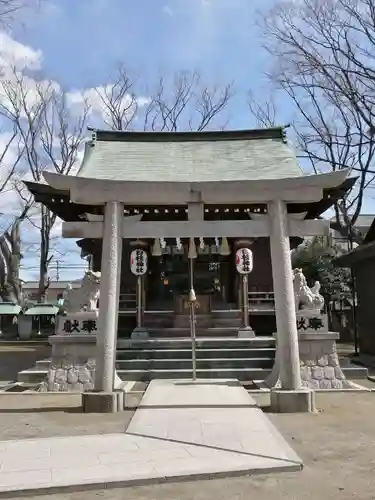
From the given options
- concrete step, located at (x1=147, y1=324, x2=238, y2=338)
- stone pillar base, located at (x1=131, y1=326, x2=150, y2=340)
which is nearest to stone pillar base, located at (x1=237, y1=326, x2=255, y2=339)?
concrete step, located at (x1=147, y1=324, x2=238, y2=338)

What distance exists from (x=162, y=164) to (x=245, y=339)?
211 inches

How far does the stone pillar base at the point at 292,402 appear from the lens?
26.3 feet

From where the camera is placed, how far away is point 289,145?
16391mm

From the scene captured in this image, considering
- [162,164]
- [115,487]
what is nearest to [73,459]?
[115,487]

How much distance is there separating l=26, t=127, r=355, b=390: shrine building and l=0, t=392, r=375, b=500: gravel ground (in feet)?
3.98

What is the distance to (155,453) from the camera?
5371 mm

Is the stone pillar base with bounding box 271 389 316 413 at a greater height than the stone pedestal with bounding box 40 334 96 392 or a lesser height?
lesser

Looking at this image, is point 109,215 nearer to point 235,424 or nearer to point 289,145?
point 235,424

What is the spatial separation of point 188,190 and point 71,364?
206 inches

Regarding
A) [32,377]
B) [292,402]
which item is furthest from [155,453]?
[32,377]

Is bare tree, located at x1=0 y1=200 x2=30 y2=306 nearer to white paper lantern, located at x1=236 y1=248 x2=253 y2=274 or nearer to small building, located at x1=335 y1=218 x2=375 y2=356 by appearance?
white paper lantern, located at x1=236 y1=248 x2=253 y2=274

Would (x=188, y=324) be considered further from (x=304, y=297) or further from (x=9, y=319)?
(x=9, y=319)

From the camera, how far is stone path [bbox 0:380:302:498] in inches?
181

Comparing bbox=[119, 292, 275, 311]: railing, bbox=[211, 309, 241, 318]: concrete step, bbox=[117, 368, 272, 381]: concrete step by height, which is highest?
bbox=[119, 292, 275, 311]: railing
